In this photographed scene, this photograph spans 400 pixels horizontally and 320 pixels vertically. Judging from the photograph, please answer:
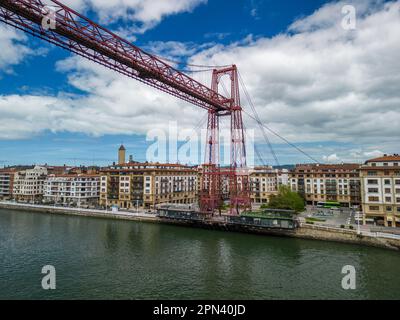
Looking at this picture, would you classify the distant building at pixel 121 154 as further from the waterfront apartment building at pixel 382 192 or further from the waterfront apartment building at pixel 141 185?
the waterfront apartment building at pixel 382 192

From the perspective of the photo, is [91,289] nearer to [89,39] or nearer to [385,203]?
[89,39]

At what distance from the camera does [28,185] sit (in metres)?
61.4

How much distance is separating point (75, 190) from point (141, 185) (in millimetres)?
17972

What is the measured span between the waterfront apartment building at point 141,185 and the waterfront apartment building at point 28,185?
21.2 metres

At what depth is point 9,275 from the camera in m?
16.8

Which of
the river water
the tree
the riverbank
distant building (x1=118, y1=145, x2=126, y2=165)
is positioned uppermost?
distant building (x1=118, y1=145, x2=126, y2=165)

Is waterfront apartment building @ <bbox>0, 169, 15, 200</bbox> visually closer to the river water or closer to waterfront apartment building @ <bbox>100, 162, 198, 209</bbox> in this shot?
waterfront apartment building @ <bbox>100, 162, 198, 209</bbox>

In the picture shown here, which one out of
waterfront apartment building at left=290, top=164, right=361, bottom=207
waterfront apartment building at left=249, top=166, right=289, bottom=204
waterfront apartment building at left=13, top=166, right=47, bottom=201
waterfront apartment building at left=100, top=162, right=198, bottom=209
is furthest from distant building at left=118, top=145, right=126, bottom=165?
waterfront apartment building at left=290, top=164, right=361, bottom=207

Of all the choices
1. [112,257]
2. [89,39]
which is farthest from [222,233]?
[89,39]

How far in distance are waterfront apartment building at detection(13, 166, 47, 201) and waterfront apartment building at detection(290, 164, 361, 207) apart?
59.7 meters

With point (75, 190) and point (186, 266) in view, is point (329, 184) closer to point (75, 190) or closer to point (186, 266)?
point (186, 266)

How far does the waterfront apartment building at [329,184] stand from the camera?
46375 mm

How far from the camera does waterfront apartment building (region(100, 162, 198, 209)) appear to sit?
47.7 meters
